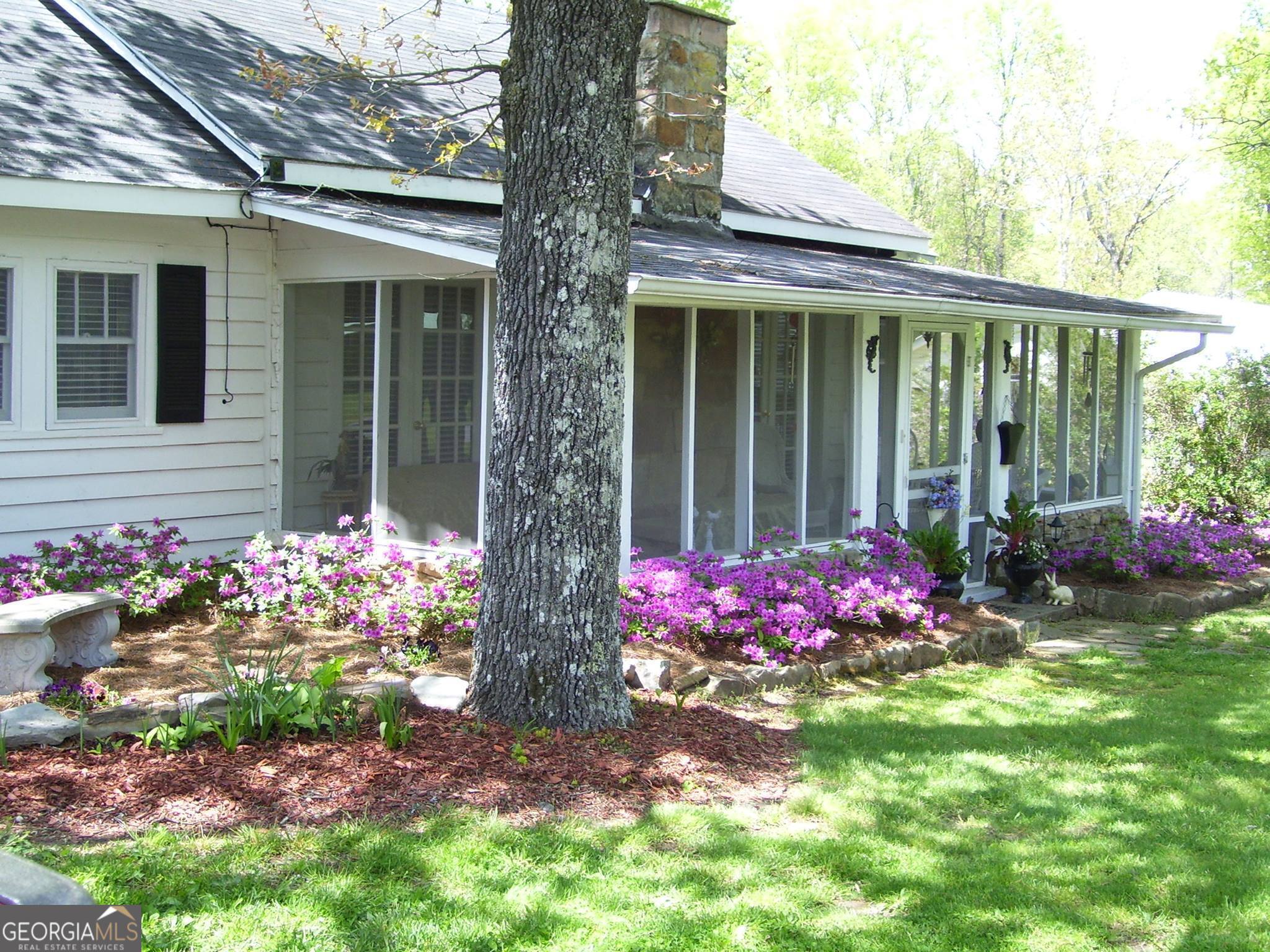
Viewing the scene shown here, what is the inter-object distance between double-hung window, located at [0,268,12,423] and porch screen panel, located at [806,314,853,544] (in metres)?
5.37

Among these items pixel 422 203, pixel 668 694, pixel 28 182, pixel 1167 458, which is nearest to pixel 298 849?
pixel 668 694

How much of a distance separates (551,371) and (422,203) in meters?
4.39

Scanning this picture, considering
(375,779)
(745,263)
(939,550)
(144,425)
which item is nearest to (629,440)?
(745,263)

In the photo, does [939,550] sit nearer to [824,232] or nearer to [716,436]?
[716,436]

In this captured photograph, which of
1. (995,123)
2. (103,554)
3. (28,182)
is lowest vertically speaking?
(103,554)

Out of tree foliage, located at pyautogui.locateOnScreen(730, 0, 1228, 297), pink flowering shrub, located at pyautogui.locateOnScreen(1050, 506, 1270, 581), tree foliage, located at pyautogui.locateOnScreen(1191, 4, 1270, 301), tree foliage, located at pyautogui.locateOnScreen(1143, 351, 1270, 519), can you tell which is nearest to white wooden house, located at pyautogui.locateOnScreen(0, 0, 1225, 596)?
pink flowering shrub, located at pyautogui.locateOnScreen(1050, 506, 1270, 581)

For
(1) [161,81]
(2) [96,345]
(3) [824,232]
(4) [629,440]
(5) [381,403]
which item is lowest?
(4) [629,440]

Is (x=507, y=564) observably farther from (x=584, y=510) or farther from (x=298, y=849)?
(x=298, y=849)

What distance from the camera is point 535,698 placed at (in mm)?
5207

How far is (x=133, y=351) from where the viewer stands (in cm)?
809

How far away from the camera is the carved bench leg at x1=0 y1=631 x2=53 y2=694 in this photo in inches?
213

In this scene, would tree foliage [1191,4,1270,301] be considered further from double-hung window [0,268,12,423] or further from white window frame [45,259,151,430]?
double-hung window [0,268,12,423]

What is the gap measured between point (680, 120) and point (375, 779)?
6.91 m

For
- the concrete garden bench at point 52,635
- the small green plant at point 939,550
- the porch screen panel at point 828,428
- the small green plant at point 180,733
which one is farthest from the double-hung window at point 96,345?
the small green plant at point 939,550
